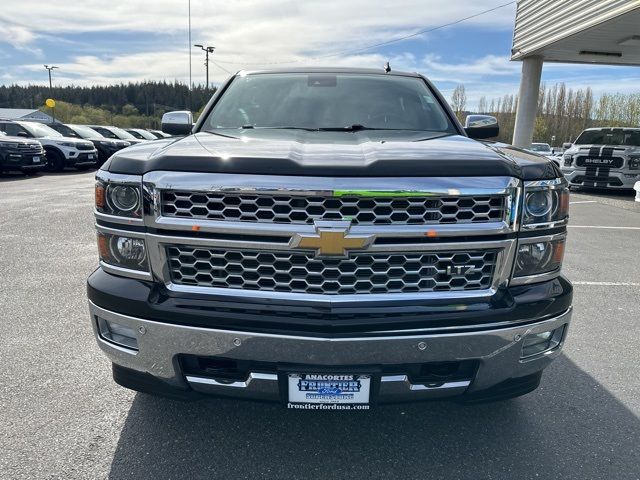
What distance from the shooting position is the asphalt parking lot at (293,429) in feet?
7.23

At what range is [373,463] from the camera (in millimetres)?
2252

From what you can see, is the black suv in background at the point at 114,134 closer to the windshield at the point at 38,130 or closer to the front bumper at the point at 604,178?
the windshield at the point at 38,130

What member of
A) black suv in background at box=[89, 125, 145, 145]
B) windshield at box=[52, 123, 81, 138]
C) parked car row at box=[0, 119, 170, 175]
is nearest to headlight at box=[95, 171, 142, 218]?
parked car row at box=[0, 119, 170, 175]

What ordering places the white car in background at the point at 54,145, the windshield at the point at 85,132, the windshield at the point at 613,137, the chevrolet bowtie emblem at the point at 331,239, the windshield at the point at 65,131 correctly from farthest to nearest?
the windshield at the point at 85,132, the windshield at the point at 65,131, the white car in background at the point at 54,145, the windshield at the point at 613,137, the chevrolet bowtie emblem at the point at 331,239

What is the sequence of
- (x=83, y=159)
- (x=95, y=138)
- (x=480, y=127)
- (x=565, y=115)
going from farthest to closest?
1. (x=565, y=115)
2. (x=95, y=138)
3. (x=83, y=159)
4. (x=480, y=127)

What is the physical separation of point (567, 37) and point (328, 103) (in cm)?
1241

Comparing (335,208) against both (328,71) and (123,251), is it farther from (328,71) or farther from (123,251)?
(328,71)

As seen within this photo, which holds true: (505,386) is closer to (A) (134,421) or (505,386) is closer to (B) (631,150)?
(A) (134,421)

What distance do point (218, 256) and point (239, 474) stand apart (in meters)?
0.95

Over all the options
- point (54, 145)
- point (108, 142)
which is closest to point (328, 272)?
point (54, 145)

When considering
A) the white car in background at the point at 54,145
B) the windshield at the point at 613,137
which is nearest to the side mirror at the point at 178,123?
the windshield at the point at 613,137

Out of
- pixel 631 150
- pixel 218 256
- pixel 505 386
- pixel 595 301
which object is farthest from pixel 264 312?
pixel 631 150

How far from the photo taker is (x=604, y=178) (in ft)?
44.7

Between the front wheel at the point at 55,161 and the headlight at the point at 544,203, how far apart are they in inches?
693
